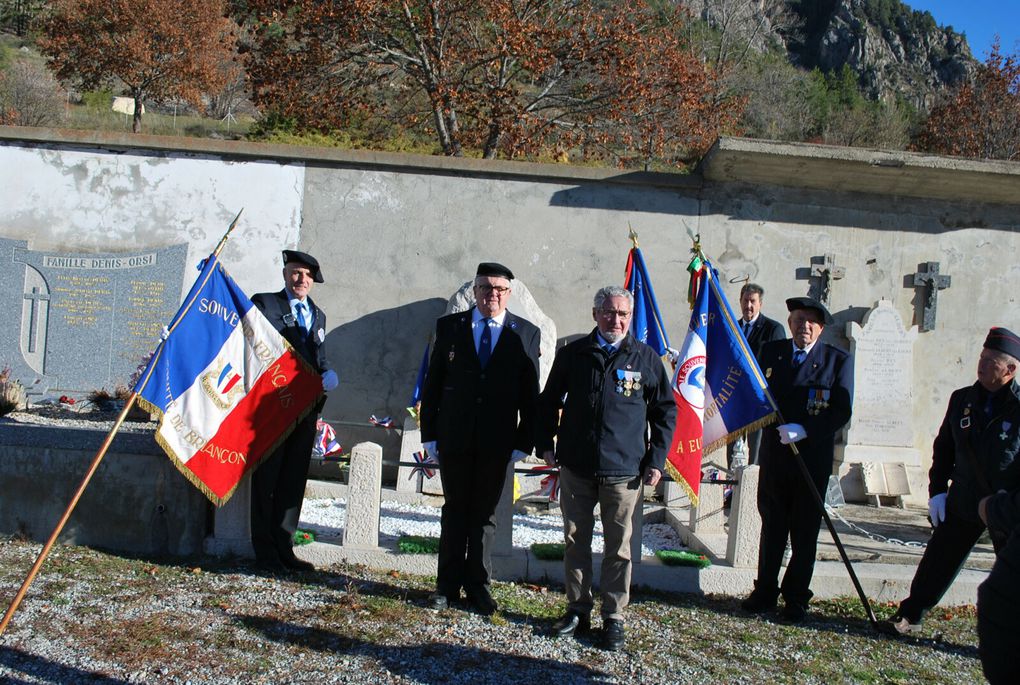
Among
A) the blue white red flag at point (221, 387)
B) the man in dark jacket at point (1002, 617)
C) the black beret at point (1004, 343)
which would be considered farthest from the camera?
the blue white red flag at point (221, 387)

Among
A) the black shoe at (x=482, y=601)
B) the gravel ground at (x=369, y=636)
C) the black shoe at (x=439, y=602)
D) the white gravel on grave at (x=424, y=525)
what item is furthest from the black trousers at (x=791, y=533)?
the black shoe at (x=439, y=602)

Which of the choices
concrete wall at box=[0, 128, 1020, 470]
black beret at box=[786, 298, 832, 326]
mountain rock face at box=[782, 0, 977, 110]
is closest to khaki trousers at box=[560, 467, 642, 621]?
black beret at box=[786, 298, 832, 326]

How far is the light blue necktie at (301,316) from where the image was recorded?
19.5ft

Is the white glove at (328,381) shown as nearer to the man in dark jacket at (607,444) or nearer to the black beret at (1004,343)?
the man in dark jacket at (607,444)

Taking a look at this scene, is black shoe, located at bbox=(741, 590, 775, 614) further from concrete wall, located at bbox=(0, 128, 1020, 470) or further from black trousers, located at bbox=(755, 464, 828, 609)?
concrete wall, located at bbox=(0, 128, 1020, 470)

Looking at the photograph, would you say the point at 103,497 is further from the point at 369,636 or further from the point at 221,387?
the point at 369,636

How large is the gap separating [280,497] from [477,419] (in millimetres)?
1603

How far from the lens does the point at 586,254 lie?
9789mm

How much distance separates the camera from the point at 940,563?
5266 mm

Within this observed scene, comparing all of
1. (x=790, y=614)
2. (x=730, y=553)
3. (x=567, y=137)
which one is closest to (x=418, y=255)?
(x=730, y=553)

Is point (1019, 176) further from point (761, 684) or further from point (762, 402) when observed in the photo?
point (761, 684)

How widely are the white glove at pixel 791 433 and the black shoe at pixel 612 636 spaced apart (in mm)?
1499

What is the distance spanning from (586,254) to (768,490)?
185 inches

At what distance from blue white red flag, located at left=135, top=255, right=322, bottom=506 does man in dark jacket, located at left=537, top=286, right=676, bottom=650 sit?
74.4 inches
